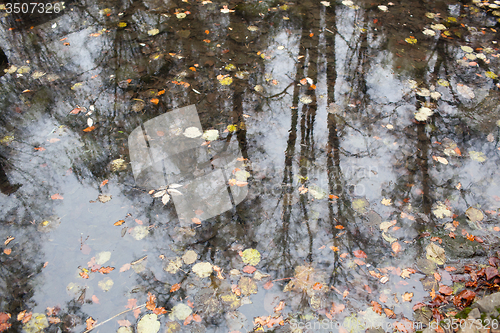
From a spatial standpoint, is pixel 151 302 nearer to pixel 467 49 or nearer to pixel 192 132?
pixel 192 132

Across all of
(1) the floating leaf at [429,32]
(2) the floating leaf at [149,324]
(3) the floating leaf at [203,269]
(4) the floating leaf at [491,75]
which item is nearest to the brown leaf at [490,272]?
(3) the floating leaf at [203,269]

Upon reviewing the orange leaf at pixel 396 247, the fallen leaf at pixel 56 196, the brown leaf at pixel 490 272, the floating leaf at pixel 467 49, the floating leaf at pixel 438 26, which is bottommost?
the brown leaf at pixel 490 272

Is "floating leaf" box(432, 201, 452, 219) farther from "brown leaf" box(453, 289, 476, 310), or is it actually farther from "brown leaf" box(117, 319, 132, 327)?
"brown leaf" box(117, 319, 132, 327)

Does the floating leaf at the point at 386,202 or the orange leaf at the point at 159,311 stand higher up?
the orange leaf at the point at 159,311

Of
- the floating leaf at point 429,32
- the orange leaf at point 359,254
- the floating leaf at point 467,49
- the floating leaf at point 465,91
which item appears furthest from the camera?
the floating leaf at point 429,32

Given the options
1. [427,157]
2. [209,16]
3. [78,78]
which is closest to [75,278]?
[78,78]

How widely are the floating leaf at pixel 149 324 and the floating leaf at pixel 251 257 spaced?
80cm

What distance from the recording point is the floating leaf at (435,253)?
2.50 m

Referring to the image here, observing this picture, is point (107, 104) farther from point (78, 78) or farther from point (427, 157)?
point (427, 157)

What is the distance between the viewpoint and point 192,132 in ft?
11.2

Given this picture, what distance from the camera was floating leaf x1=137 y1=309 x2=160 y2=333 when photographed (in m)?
2.11

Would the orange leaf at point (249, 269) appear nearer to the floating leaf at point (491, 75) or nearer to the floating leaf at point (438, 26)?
the floating leaf at point (491, 75)

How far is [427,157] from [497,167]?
0.77m

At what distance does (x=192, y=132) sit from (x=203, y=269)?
1.64 metres
